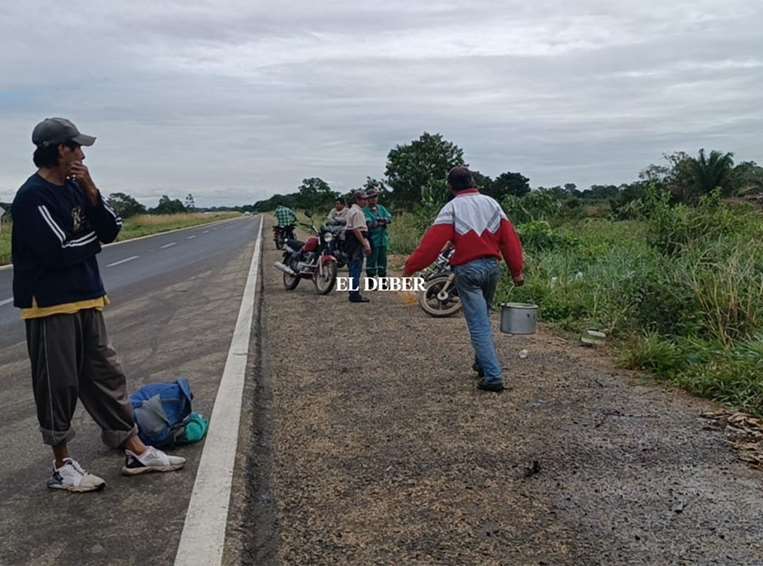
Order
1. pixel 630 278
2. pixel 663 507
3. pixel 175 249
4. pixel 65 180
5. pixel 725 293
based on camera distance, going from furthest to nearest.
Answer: pixel 175 249 → pixel 630 278 → pixel 725 293 → pixel 65 180 → pixel 663 507

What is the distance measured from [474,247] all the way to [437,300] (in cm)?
413

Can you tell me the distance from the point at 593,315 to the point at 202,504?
6.40 metres

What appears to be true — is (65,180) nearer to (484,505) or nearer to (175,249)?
(484,505)

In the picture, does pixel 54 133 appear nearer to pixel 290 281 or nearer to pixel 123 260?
pixel 290 281

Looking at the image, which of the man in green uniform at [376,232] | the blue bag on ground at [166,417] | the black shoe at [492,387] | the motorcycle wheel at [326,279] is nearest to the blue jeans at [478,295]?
the black shoe at [492,387]

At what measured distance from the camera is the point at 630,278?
29.6 ft

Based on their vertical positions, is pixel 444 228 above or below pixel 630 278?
above

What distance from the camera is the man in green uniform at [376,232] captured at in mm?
13000

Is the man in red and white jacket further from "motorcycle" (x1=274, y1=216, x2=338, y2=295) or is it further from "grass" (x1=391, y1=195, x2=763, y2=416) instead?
"motorcycle" (x1=274, y1=216, x2=338, y2=295)

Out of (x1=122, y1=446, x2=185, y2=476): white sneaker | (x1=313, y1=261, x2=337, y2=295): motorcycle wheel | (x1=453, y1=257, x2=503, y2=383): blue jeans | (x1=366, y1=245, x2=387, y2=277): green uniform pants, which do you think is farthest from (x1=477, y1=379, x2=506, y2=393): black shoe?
(x1=366, y1=245, x2=387, y2=277): green uniform pants

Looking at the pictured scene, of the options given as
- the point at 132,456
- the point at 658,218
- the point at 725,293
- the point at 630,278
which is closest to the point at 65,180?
the point at 132,456

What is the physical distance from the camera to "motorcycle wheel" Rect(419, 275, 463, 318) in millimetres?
10242

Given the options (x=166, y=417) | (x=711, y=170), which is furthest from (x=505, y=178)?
(x=166, y=417)

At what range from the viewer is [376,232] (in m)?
13.3
